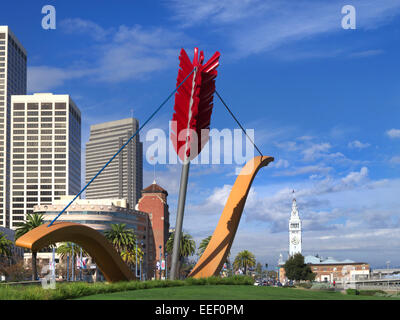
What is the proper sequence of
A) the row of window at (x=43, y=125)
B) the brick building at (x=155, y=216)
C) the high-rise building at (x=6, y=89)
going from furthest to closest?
the high-rise building at (x=6, y=89), the row of window at (x=43, y=125), the brick building at (x=155, y=216)

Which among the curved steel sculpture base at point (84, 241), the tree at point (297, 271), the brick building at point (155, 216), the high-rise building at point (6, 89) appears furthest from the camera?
the high-rise building at point (6, 89)

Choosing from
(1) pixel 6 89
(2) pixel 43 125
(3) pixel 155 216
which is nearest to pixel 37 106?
(2) pixel 43 125

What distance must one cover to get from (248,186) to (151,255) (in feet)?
288

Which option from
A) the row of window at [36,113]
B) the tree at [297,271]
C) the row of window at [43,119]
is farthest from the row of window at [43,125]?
the tree at [297,271]

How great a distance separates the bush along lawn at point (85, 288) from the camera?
14898 millimetres

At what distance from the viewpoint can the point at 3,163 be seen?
172 meters

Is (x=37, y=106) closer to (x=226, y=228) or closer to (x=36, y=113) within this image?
(x=36, y=113)

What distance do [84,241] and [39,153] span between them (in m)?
156

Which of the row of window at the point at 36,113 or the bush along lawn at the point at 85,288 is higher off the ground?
the row of window at the point at 36,113

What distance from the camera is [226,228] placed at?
2580 centimetres

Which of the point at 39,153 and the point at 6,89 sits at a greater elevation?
the point at 6,89

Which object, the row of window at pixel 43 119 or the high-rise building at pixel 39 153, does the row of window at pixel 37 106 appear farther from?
the row of window at pixel 43 119

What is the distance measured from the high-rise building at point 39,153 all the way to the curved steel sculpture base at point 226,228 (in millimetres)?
144209

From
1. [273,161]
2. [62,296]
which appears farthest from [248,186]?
[62,296]
